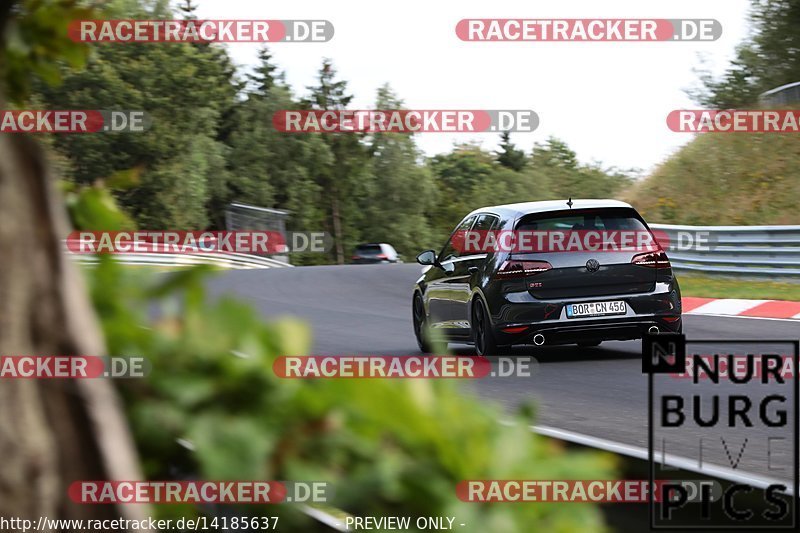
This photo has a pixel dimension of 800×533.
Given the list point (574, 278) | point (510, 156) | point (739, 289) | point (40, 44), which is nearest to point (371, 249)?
point (739, 289)

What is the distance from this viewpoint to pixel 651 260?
11938 millimetres

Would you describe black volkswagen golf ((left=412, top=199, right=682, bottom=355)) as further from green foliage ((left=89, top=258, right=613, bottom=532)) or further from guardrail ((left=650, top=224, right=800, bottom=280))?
green foliage ((left=89, top=258, right=613, bottom=532))

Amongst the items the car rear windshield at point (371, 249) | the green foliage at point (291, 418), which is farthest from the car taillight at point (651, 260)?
the car rear windshield at point (371, 249)

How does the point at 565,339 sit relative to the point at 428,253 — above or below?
below

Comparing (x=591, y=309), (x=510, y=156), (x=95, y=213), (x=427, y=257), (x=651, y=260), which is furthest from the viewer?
(x=510, y=156)

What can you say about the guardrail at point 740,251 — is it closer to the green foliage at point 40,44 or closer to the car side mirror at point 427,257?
the car side mirror at point 427,257

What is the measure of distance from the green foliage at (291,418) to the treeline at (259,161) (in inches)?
1658

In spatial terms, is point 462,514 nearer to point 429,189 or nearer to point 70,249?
point 70,249

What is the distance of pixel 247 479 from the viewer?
1.53 m

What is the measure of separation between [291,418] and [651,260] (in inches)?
420

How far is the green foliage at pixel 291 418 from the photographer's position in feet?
5.10

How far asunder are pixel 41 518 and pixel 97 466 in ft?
0.35

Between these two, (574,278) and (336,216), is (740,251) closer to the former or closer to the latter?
(574,278)

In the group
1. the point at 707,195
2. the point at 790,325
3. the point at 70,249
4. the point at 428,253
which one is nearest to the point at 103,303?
the point at 70,249
